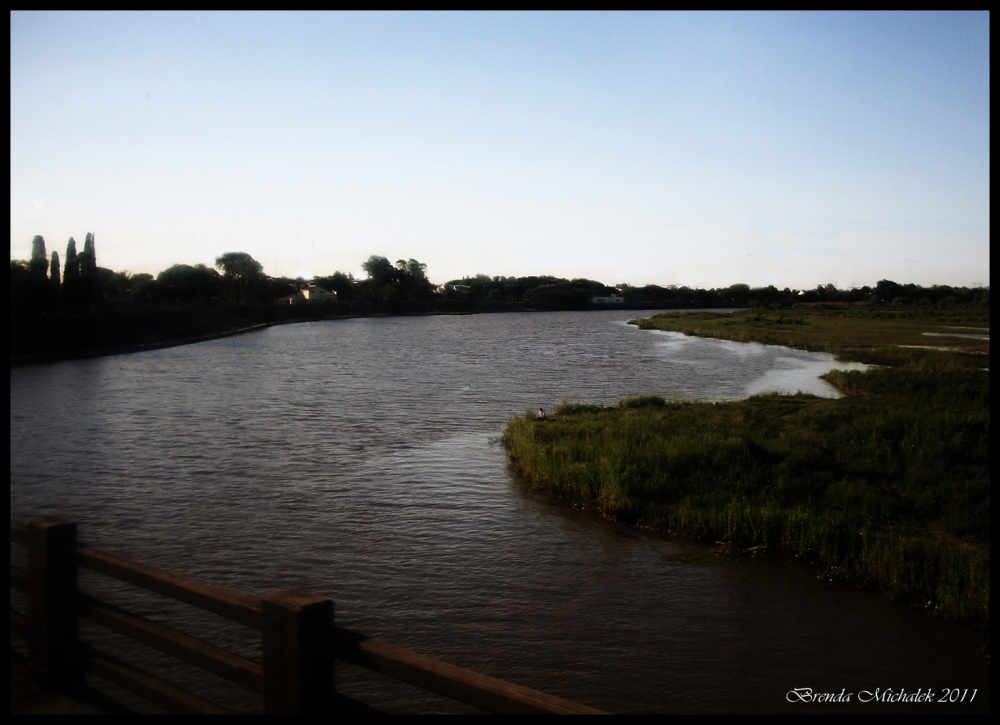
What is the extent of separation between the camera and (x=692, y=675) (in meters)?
10.5

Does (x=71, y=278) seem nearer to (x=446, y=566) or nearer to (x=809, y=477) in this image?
(x=446, y=566)

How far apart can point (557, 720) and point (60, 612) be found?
162 inches

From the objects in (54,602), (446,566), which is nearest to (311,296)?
(446,566)

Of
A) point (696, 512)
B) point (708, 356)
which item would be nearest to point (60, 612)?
point (696, 512)

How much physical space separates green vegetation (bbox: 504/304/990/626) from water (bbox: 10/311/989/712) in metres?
0.63

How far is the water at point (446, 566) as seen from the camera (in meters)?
10.5

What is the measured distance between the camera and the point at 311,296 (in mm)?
183750

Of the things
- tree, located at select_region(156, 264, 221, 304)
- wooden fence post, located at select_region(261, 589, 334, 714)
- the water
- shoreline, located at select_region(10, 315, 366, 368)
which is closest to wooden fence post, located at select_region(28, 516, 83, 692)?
wooden fence post, located at select_region(261, 589, 334, 714)

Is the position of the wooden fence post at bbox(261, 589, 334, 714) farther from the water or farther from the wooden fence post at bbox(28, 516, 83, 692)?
the water

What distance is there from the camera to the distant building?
171 m

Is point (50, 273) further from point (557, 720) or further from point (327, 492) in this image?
point (557, 720)

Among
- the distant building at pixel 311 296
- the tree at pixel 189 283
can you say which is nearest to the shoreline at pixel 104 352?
the tree at pixel 189 283

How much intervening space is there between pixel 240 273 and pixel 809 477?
167380mm
